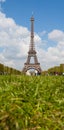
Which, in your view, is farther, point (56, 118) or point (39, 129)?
point (56, 118)

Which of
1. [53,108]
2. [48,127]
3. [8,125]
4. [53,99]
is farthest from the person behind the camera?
[53,99]

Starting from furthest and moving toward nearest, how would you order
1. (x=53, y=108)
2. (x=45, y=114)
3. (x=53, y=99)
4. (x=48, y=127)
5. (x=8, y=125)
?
1. (x=53, y=99)
2. (x=53, y=108)
3. (x=45, y=114)
4. (x=48, y=127)
5. (x=8, y=125)

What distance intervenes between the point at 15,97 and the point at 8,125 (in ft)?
4.87

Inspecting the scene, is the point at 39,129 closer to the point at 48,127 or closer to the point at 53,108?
the point at 48,127

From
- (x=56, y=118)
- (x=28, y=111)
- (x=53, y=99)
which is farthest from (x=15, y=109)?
(x=53, y=99)

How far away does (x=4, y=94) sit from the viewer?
7781 millimetres

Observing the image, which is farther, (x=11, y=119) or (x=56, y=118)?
(x=56, y=118)

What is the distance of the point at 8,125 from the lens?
6129 mm

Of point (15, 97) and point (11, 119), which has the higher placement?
point (15, 97)

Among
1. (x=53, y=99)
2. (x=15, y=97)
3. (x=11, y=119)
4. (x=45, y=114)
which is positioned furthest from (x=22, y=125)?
(x=53, y=99)

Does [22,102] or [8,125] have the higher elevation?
[22,102]

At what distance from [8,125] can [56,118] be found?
3.80 feet

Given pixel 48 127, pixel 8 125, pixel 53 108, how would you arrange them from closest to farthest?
pixel 8 125 → pixel 48 127 → pixel 53 108

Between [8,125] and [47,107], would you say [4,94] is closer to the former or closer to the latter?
[47,107]
